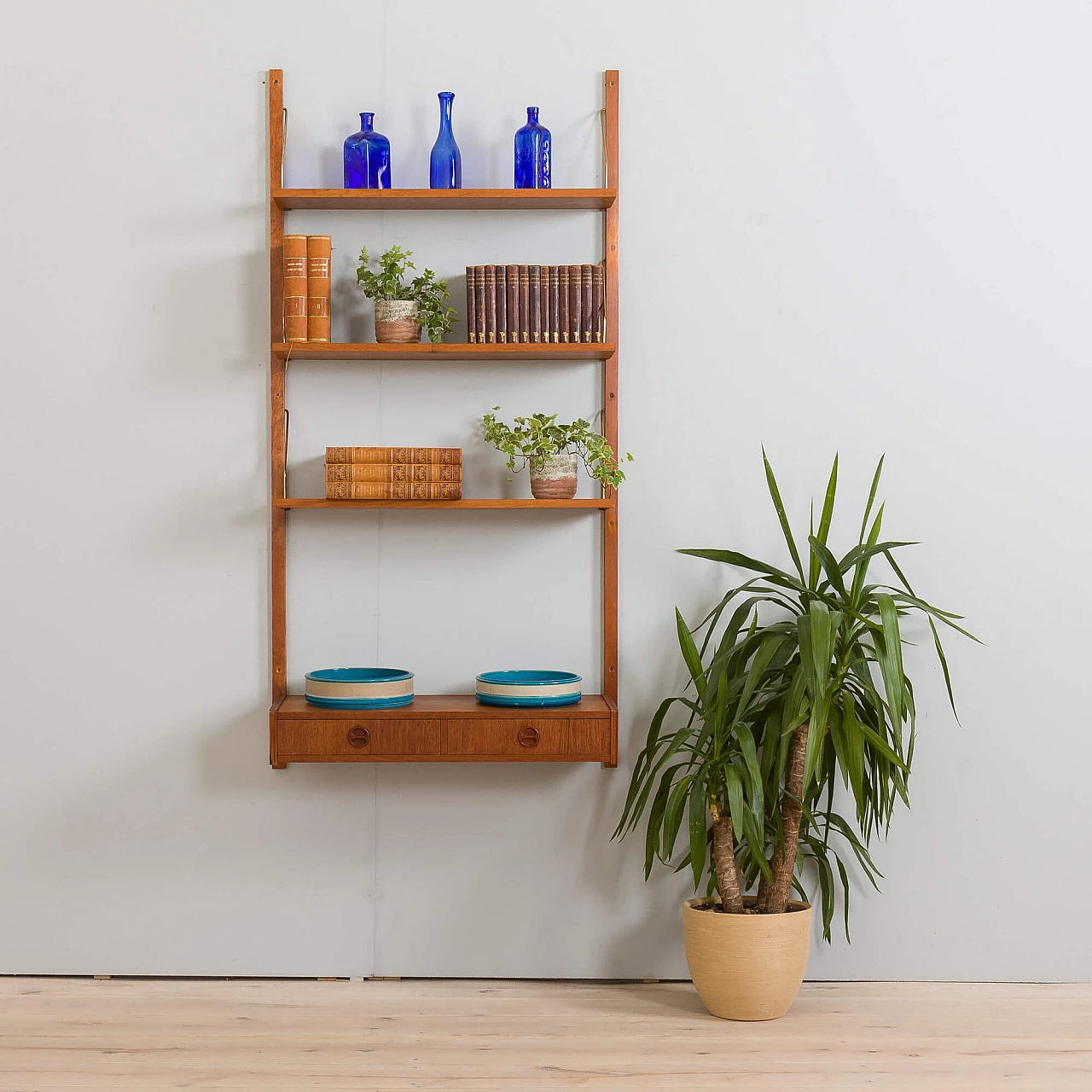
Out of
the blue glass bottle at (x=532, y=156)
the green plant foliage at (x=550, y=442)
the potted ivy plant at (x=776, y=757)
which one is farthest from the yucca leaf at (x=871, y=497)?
the blue glass bottle at (x=532, y=156)

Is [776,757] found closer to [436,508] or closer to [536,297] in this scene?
[436,508]

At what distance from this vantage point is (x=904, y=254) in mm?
A: 2908

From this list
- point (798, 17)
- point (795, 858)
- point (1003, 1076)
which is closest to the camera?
point (1003, 1076)

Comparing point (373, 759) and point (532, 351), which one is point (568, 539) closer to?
point (532, 351)

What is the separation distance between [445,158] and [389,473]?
812 millimetres

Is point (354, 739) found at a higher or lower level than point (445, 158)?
lower

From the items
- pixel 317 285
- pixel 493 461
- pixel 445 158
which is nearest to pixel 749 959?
pixel 493 461

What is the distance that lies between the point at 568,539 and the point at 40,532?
1.40 meters

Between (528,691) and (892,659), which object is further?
(528,691)

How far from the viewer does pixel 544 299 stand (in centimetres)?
274

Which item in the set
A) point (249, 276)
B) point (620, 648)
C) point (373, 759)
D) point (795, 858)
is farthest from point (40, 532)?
point (795, 858)

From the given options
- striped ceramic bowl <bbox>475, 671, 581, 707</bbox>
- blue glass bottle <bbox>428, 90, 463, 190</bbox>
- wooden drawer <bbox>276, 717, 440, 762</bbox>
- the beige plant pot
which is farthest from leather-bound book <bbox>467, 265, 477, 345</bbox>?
the beige plant pot

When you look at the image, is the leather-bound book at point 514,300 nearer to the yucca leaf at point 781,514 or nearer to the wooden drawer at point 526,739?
the yucca leaf at point 781,514

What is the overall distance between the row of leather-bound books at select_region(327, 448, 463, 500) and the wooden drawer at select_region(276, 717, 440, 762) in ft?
1.82
